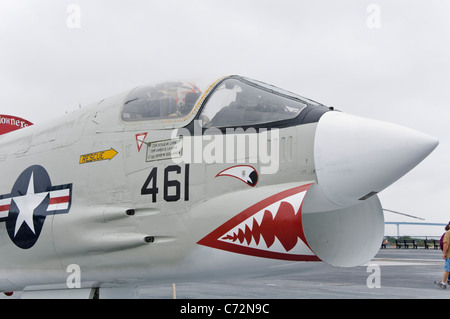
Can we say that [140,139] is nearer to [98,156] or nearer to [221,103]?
[98,156]

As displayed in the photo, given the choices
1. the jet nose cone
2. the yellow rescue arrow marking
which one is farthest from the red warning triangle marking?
the jet nose cone

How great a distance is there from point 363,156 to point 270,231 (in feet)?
3.29

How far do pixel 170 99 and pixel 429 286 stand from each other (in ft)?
34.3


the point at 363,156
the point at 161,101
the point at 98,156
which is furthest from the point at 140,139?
the point at 363,156

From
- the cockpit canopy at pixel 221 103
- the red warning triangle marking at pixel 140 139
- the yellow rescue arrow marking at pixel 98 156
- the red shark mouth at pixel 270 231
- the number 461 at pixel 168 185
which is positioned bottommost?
the red shark mouth at pixel 270 231

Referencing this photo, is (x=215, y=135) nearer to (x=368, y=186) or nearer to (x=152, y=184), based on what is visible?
(x=152, y=184)

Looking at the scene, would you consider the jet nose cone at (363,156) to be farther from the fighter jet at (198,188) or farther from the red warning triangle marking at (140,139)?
the red warning triangle marking at (140,139)

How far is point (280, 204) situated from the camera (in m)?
4.15

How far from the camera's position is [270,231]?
4.19m

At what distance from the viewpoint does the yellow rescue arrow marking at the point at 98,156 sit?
5293mm

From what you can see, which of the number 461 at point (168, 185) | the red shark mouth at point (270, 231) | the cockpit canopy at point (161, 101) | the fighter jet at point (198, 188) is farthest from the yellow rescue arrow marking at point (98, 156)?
the red shark mouth at point (270, 231)

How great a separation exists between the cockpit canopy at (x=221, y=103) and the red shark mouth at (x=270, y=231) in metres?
0.84

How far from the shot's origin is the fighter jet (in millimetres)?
4102
